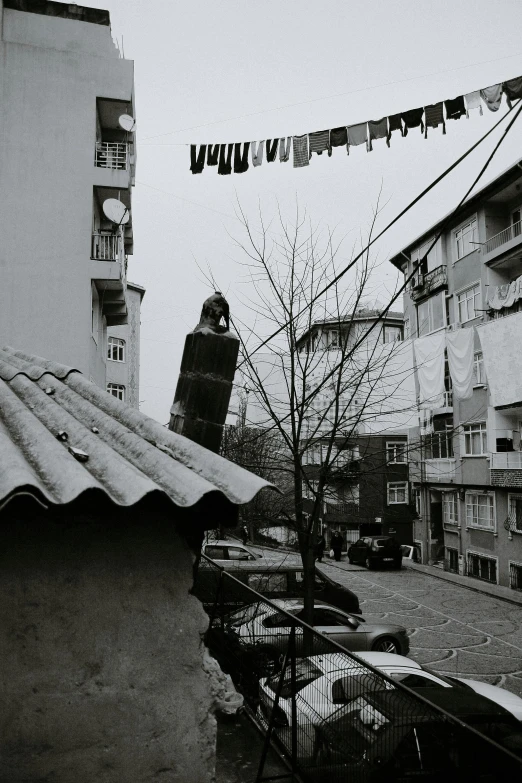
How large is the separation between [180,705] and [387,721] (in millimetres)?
2513

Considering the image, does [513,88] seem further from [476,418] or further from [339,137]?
[476,418]

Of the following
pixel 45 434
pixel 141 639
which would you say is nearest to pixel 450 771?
pixel 141 639

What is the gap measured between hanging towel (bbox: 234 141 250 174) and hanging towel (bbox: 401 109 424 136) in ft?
9.10

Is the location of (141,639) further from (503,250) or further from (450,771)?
(503,250)

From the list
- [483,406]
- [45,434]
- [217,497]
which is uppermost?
[483,406]

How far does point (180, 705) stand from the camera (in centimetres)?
363

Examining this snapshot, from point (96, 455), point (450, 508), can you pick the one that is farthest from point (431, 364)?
point (96, 455)

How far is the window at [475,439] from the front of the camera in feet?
102

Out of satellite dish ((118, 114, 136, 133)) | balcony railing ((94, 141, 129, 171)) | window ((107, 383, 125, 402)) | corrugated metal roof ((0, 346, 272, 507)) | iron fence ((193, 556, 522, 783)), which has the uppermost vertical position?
satellite dish ((118, 114, 136, 133))

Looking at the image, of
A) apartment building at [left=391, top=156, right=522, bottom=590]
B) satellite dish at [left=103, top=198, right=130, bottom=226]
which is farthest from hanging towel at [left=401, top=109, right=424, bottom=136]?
apartment building at [left=391, top=156, right=522, bottom=590]

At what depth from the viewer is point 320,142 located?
11.5 metres

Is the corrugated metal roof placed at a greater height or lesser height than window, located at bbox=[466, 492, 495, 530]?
greater

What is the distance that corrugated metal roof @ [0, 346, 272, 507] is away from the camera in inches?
120

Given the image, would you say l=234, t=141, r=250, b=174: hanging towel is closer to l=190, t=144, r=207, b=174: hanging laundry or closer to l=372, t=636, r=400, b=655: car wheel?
l=190, t=144, r=207, b=174: hanging laundry
